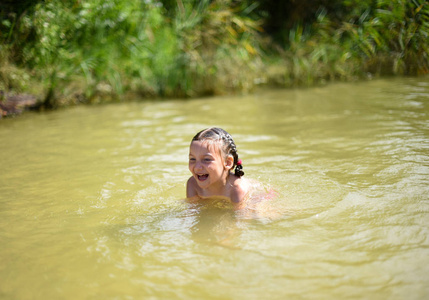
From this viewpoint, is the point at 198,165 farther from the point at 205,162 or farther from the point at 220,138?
the point at 220,138

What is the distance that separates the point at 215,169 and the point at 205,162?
10 cm

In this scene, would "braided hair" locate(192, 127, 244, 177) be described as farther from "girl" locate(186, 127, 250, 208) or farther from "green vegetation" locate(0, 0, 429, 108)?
"green vegetation" locate(0, 0, 429, 108)

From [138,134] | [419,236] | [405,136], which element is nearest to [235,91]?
[138,134]

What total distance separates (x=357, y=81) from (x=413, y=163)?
19.5 feet

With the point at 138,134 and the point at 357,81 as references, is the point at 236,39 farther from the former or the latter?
the point at 138,134

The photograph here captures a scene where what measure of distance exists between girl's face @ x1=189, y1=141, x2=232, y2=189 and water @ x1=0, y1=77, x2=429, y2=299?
0.81ft

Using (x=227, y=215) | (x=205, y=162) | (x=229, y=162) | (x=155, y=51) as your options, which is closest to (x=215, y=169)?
(x=205, y=162)

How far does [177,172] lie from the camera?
450 cm

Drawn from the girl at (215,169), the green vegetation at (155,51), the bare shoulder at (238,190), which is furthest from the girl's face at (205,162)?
the green vegetation at (155,51)

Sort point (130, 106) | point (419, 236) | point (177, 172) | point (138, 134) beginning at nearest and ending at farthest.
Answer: point (419, 236), point (177, 172), point (138, 134), point (130, 106)

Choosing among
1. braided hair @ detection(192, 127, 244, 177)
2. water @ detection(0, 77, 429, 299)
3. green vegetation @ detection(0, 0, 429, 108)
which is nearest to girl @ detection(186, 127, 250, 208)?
braided hair @ detection(192, 127, 244, 177)

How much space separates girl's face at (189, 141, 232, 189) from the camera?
3.33 m

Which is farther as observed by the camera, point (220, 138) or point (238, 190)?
point (238, 190)

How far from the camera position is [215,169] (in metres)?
3.37
